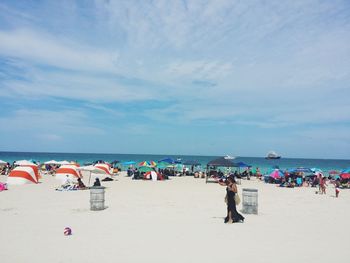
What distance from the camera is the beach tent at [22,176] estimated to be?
20.9 metres

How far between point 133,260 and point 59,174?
54.4 feet

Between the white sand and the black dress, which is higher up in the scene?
the black dress

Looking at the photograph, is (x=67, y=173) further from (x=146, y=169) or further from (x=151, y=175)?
(x=146, y=169)

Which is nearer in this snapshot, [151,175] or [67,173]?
[67,173]

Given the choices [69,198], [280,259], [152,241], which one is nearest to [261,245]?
[280,259]

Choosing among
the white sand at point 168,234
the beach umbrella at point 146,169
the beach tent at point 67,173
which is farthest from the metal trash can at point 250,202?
the beach umbrella at point 146,169

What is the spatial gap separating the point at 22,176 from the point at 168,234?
16.2 meters

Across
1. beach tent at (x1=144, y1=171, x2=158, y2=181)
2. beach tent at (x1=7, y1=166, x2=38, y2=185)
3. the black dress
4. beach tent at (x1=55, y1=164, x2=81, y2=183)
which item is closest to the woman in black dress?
the black dress

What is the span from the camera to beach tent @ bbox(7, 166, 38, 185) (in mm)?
20859

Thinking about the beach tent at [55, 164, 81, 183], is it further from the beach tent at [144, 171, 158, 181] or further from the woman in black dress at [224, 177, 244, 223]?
the woman in black dress at [224, 177, 244, 223]

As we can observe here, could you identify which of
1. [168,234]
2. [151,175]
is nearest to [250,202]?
[168,234]

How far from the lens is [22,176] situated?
21.2 m

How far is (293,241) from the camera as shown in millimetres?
8094

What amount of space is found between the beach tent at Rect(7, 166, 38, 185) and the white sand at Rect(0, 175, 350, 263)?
783 cm
